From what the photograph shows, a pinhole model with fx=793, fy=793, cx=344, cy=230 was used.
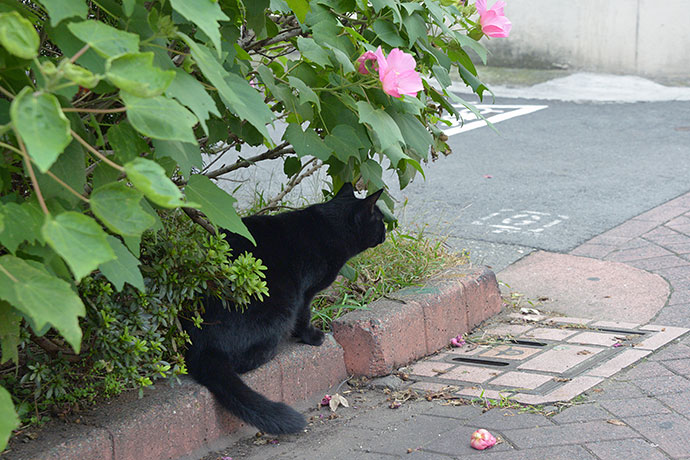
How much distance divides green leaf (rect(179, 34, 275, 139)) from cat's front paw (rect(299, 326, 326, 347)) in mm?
1520

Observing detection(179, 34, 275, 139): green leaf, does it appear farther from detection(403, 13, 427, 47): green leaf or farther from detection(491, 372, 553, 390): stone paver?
detection(491, 372, 553, 390): stone paver

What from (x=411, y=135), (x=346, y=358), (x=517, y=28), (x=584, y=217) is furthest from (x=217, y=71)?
(x=517, y=28)

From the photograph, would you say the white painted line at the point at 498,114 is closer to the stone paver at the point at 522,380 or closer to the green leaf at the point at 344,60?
the stone paver at the point at 522,380

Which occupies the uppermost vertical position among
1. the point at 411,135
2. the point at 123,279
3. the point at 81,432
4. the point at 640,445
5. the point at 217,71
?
the point at 217,71

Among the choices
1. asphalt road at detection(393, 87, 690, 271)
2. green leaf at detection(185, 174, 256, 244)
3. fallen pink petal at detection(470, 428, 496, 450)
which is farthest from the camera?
asphalt road at detection(393, 87, 690, 271)

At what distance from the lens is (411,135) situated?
2.24m

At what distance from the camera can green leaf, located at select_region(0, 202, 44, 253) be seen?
132 cm

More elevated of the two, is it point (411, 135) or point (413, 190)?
point (411, 135)

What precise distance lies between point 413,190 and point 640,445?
3.93 metres

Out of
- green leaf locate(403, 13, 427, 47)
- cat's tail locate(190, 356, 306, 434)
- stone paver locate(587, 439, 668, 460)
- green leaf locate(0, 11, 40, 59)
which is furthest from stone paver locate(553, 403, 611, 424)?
green leaf locate(0, 11, 40, 59)

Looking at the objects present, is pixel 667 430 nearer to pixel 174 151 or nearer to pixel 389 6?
pixel 389 6

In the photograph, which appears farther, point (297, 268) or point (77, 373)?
point (297, 268)

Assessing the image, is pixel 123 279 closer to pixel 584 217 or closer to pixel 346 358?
pixel 346 358

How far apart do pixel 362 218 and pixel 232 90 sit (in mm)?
1721
